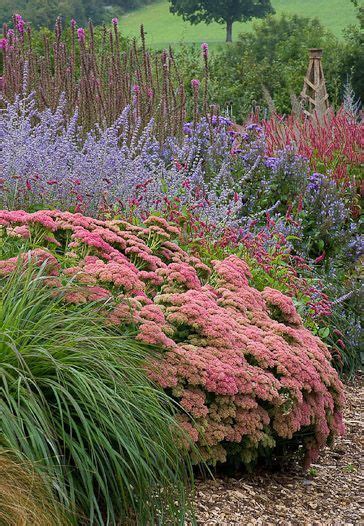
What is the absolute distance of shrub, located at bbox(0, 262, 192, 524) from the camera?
3.05 metres

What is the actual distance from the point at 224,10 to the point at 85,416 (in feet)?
175

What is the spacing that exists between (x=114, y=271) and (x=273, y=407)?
40.5 inches

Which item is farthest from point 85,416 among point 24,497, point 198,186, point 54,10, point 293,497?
point 54,10

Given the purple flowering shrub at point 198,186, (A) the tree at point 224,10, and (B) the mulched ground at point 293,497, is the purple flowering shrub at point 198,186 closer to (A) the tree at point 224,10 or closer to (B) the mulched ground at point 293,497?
(B) the mulched ground at point 293,497

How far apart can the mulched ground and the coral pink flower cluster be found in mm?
148

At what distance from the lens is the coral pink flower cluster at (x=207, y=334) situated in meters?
3.86

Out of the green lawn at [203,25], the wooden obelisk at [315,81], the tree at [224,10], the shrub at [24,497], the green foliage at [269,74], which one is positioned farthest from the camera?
the tree at [224,10]

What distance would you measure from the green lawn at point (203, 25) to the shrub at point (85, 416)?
4920 cm

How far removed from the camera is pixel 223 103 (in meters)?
18.9

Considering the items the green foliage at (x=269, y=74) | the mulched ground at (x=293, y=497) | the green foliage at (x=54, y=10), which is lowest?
the mulched ground at (x=293, y=497)

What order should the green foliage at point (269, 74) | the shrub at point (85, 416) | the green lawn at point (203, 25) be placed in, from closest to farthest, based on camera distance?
the shrub at point (85, 416)
the green foliage at point (269, 74)
the green lawn at point (203, 25)

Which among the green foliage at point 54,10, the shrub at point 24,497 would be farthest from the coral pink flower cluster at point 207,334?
the green foliage at point 54,10

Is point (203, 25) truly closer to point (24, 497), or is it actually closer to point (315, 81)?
point (315, 81)

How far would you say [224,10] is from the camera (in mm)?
54094
